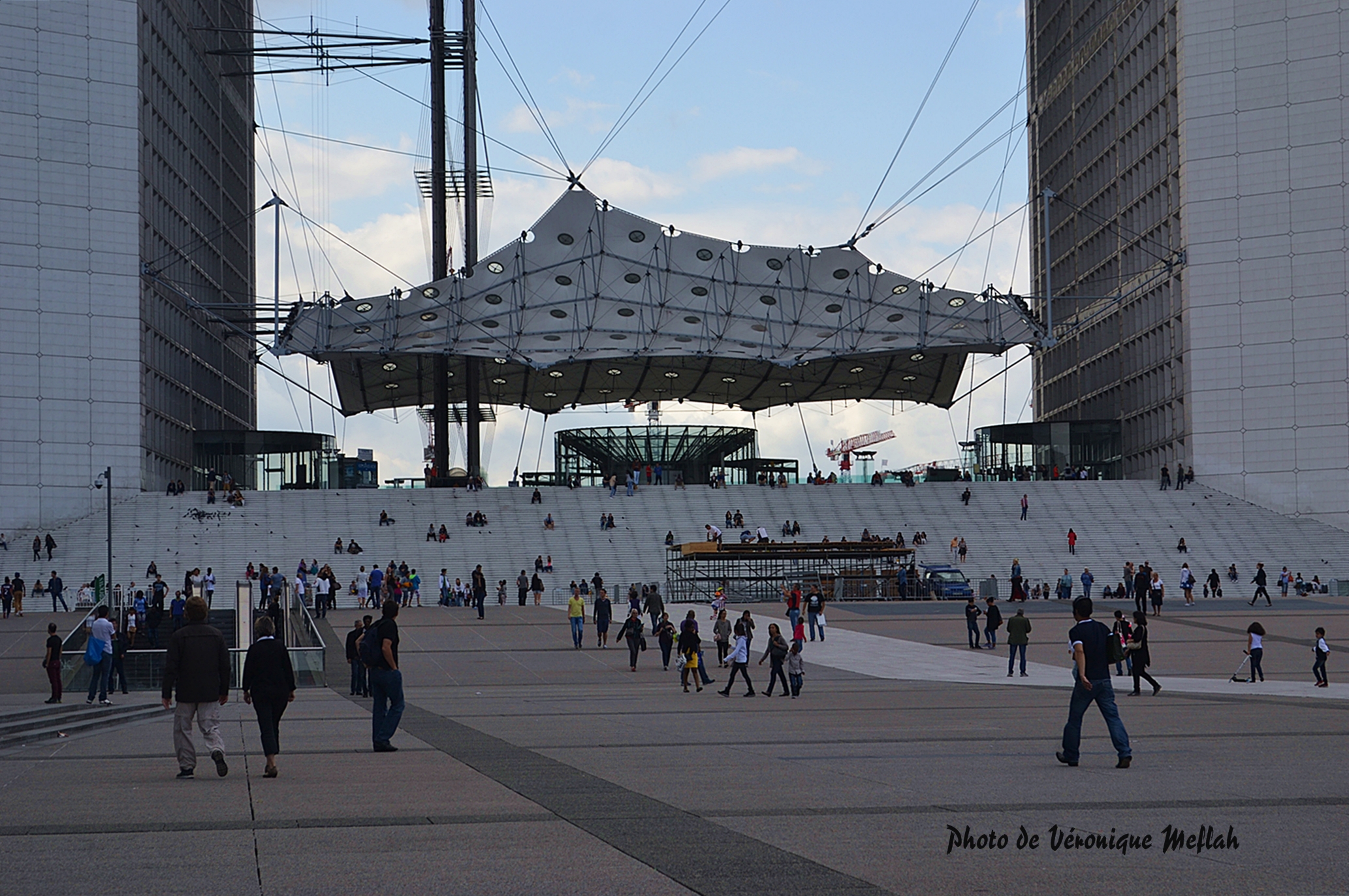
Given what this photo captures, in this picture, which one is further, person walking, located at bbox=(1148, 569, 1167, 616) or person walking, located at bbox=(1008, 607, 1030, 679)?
person walking, located at bbox=(1148, 569, 1167, 616)

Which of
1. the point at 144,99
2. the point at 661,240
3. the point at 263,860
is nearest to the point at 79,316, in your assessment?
the point at 144,99

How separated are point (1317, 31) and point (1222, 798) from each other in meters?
70.3

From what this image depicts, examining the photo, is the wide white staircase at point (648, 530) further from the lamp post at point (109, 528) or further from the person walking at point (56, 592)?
the lamp post at point (109, 528)

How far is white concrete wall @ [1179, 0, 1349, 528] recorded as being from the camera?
235 feet

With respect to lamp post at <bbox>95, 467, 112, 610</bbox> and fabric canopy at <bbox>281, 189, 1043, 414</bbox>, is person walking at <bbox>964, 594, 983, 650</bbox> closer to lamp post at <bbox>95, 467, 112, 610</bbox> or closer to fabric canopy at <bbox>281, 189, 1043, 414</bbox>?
lamp post at <bbox>95, 467, 112, 610</bbox>

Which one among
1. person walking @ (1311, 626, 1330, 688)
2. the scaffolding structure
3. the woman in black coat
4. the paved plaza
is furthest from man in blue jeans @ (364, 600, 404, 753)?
the scaffolding structure

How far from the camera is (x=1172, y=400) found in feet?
253

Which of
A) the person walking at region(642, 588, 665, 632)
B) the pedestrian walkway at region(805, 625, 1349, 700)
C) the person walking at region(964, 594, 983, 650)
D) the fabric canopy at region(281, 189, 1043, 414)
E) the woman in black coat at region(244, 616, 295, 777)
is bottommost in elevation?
the pedestrian walkway at region(805, 625, 1349, 700)

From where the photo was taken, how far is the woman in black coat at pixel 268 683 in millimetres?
12188

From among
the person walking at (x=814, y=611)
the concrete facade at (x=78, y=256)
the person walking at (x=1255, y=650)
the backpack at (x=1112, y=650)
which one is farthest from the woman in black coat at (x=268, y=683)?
the concrete facade at (x=78, y=256)

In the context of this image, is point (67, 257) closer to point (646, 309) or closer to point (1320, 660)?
point (646, 309)

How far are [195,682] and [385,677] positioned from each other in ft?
7.71

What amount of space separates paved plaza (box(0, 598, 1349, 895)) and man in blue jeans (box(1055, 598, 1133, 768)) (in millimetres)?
220

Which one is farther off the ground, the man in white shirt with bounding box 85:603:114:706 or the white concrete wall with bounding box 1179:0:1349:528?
the white concrete wall with bounding box 1179:0:1349:528
